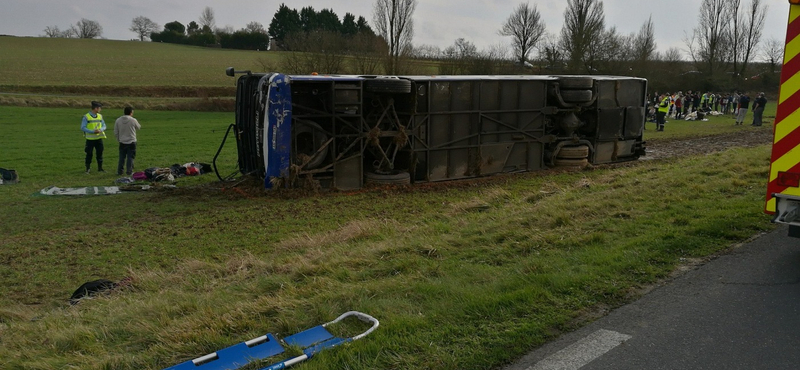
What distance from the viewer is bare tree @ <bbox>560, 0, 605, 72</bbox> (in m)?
46.2

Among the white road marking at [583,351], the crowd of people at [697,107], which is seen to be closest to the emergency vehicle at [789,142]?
the white road marking at [583,351]

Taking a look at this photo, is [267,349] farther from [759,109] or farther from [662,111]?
[759,109]

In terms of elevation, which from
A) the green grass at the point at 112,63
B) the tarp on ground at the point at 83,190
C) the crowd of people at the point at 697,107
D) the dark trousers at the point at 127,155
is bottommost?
the tarp on ground at the point at 83,190

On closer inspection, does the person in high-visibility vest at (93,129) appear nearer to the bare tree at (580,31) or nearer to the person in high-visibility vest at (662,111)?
the person in high-visibility vest at (662,111)

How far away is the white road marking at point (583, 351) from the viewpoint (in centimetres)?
372

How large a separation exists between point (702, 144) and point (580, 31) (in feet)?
89.8

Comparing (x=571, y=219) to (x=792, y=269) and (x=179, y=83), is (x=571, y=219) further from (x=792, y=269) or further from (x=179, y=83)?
(x=179, y=83)

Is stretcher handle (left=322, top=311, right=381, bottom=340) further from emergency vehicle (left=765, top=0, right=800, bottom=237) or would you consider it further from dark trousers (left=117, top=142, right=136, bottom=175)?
dark trousers (left=117, top=142, right=136, bottom=175)

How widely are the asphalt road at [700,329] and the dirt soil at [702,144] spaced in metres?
13.7

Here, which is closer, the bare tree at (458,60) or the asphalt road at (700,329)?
the asphalt road at (700,329)

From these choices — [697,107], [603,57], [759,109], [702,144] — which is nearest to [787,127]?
[702,144]

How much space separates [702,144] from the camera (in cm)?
2145

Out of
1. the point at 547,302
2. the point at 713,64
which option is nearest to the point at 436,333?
the point at 547,302

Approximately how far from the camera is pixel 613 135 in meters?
16.7
